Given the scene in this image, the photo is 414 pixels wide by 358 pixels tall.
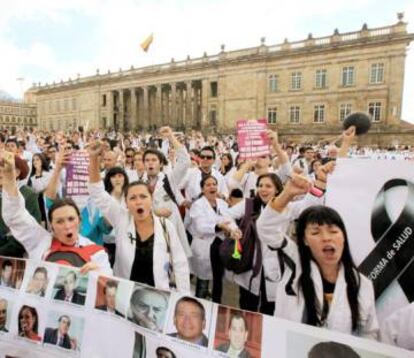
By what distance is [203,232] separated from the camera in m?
4.23

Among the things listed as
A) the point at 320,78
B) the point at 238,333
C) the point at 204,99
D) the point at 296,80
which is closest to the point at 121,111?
the point at 204,99

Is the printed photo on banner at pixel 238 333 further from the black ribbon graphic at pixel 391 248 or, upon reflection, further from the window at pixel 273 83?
the window at pixel 273 83

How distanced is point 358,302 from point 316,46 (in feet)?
125

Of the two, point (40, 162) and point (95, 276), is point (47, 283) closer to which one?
point (95, 276)

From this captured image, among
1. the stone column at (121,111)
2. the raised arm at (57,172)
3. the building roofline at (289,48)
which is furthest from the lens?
the stone column at (121,111)

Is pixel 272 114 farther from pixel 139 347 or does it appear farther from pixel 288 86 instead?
pixel 139 347

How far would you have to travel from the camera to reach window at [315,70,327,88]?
36.8m

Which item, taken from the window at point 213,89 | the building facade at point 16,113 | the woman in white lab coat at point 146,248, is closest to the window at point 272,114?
the window at point 213,89

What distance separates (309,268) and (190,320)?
73 cm

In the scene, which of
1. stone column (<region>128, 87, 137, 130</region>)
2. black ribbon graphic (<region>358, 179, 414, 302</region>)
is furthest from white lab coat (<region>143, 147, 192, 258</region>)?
stone column (<region>128, 87, 137, 130</region>)

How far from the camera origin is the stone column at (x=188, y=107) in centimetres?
4588

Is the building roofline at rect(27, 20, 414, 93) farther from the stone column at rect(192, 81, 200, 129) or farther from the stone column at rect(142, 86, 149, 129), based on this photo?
the stone column at rect(192, 81, 200, 129)

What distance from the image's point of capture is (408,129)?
31.2 m

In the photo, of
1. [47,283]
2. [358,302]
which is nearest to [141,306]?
[47,283]
